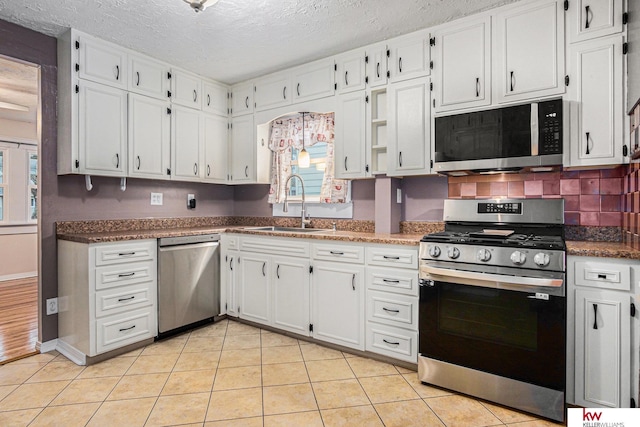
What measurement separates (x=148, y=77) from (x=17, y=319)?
105 inches

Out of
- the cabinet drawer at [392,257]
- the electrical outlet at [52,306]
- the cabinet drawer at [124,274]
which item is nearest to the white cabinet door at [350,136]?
the cabinet drawer at [392,257]

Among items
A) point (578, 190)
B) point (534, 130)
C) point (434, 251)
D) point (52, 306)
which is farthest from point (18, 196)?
point (578, 190)

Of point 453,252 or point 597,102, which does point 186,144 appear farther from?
point 597,102

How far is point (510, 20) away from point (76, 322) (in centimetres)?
373

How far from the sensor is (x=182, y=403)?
2.08 m

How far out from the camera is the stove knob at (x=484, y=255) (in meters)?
2.07

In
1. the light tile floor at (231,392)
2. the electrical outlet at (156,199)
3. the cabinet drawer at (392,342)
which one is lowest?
the light tile floor at (231,392)

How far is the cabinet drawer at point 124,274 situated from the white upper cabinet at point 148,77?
152 cm

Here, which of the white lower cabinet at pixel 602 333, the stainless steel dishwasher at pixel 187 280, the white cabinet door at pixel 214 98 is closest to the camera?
the white lower cabinet at pixel 602 333

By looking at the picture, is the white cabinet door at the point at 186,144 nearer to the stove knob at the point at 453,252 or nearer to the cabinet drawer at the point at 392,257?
the cabinet drawer at the point at 392,257

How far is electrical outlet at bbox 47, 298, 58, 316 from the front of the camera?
286 centimetres

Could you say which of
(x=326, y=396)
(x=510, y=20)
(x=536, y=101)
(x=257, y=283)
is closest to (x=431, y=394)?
(x=326, y=396)

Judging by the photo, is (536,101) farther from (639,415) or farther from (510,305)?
(639,415)

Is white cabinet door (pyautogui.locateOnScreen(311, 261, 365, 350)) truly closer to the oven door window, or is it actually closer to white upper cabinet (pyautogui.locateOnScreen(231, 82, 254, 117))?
the oven door window
